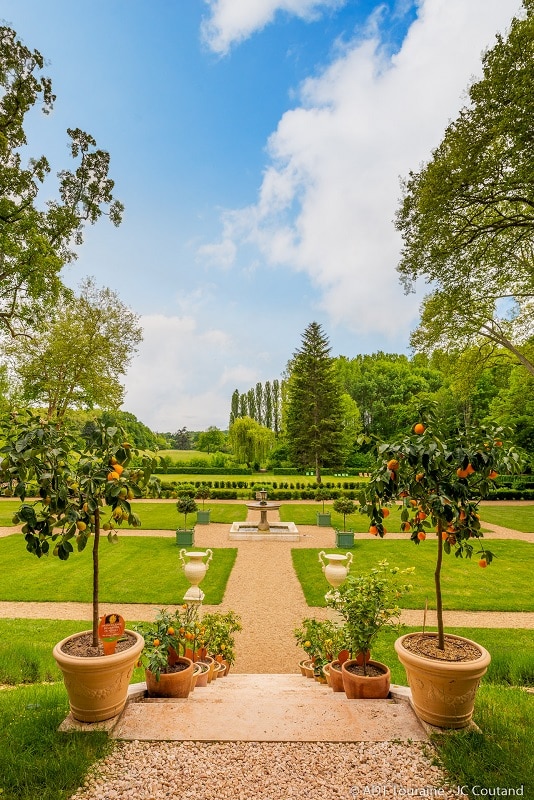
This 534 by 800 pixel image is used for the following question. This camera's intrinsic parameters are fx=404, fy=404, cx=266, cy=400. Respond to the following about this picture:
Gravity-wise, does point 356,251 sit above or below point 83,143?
below

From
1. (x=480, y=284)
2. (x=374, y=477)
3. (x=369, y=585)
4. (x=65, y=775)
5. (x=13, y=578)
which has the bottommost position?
(x=13, y=578)

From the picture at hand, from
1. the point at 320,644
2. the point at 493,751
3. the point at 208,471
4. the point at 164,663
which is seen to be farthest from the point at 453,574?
the point at 208,471

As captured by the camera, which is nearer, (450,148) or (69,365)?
(450,148)

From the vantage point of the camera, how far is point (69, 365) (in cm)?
1773

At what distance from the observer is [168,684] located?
3521 mm

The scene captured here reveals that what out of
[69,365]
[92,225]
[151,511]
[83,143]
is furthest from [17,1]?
[151,511]

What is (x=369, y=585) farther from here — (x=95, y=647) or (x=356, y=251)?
(x=356, y=251)

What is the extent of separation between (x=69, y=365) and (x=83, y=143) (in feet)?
30.4

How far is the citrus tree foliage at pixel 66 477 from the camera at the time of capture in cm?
A: 279

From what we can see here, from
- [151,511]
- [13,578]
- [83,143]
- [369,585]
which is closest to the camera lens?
[369,585]

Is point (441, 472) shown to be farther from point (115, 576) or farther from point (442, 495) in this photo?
point (115, 576)

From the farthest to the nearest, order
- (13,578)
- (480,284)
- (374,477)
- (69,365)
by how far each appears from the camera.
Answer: (69,365) → (480,284) → (13,578) → (374,477)

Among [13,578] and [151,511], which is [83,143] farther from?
[151,511]

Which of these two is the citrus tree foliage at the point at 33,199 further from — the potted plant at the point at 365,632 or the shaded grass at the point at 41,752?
the potted plant at the point at 365,632
